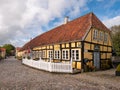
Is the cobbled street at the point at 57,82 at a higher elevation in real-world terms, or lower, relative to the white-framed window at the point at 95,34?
lower

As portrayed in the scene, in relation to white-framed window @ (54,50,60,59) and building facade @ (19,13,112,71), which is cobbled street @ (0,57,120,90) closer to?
building facade @ (19,13,112,71)

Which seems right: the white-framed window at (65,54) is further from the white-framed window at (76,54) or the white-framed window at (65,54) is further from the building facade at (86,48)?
the white-framed window at (76,54)

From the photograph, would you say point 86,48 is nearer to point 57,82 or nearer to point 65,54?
point 65,54

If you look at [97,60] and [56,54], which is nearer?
[97,60]

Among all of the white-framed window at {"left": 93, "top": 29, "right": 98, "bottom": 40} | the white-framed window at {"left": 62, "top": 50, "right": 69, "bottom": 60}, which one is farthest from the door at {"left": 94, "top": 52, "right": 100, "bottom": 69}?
the white-framed window at {"left": 62, "top": 50, "right": 69, "bottom": 60}

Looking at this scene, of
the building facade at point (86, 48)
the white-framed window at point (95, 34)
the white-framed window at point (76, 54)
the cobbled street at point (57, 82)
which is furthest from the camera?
the white-framed window at point (95, 34)

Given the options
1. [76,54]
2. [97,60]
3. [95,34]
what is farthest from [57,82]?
[95,34]

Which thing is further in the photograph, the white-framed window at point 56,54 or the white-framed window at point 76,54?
the white-framed window at point 56,54

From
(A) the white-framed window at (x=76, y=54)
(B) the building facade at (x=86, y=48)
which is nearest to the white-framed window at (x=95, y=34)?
(B) the building facade at (x=86, y=48)

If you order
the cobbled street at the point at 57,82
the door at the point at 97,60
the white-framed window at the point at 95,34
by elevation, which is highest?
the white-framed window at the point at 95,34

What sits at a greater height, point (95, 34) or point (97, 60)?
point (95, 34)

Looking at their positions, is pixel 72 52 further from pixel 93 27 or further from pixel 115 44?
pixel 115 44

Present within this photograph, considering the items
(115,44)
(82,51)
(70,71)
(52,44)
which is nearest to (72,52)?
(82,51)

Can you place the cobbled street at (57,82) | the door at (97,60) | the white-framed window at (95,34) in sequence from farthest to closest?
the door at (97,60) → the white-framed window at (95,34) → the cobbled street at (57,82)
